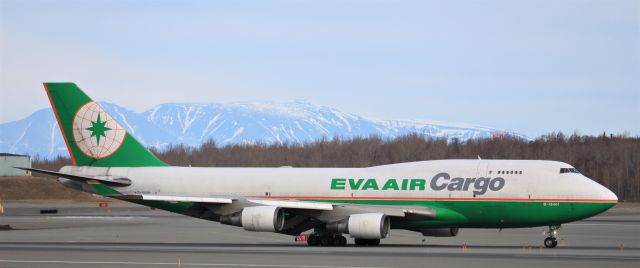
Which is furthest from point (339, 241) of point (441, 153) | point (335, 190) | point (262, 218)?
point (441, 153)

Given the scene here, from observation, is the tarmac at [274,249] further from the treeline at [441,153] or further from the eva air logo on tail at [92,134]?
the treeline at [441,153]

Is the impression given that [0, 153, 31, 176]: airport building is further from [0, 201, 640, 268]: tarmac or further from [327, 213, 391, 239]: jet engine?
[327, 213, 391, 239]: jet engine

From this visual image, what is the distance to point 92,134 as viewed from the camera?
1886 inches

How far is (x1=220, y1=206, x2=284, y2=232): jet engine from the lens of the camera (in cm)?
4216

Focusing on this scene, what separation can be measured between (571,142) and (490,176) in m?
128

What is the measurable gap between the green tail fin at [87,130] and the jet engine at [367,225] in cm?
1154

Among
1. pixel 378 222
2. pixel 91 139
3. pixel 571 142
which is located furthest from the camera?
pixel 571 142

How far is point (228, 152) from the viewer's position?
629ft

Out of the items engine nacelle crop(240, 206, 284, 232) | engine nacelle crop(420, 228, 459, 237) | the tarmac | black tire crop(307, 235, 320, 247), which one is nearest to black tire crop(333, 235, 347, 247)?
black tire crop(307, 235, 320, 247)

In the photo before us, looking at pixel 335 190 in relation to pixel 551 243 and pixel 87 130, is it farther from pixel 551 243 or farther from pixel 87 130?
pixel 87 130

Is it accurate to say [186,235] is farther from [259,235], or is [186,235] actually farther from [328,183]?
[328,183]

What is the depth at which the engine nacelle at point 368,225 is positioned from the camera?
1625 inches

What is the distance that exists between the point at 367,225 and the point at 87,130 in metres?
14.6

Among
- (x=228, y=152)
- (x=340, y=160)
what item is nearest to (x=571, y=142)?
(x=340, y=160)
